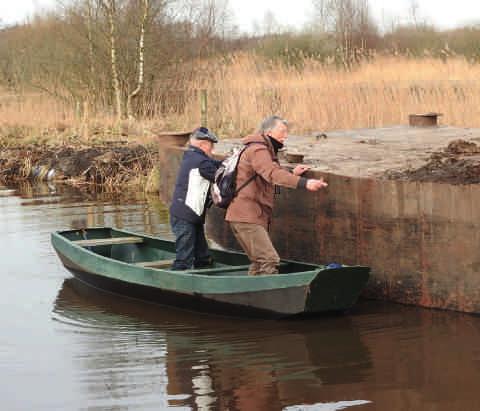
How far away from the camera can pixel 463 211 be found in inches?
336

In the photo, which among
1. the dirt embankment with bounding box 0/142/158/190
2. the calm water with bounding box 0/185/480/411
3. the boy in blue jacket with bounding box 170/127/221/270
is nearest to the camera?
the calm water with bounding box 0/185/480/411

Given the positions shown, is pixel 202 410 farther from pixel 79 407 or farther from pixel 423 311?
pixel 423 311

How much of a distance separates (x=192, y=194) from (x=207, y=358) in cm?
196

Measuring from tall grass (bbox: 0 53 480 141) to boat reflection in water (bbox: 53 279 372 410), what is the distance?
8.17 m

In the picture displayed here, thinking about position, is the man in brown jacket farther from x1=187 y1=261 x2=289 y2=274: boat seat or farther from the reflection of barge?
the reflection of barge

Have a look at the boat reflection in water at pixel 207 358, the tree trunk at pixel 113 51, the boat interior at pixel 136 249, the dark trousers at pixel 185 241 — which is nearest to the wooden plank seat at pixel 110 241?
the boat interior at pixel 136 249

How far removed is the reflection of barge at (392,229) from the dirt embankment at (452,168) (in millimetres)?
137

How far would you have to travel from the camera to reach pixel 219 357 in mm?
7777

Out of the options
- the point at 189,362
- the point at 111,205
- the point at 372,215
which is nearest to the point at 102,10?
the point at 111,205

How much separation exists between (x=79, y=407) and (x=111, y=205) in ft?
33.6

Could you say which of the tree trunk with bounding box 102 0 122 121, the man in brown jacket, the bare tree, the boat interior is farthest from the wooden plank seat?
the bare tree

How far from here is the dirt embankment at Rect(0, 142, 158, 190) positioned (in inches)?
750

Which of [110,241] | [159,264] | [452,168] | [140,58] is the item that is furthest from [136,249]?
[140,58]

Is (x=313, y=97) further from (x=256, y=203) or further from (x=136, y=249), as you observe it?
(x=256, y=203)
